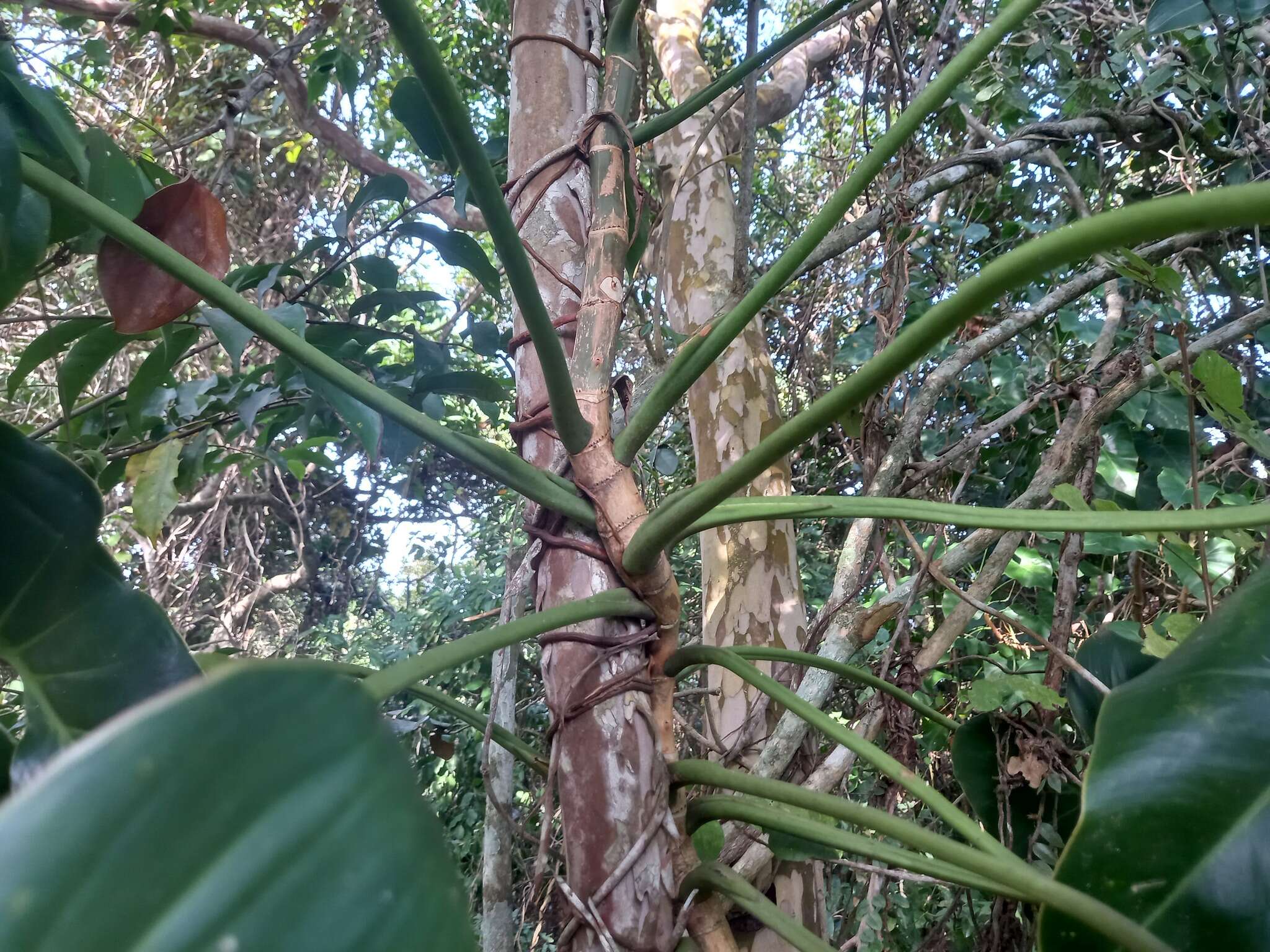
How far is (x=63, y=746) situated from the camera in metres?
0.31

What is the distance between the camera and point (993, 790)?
598 mm

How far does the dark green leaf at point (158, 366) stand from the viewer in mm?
708

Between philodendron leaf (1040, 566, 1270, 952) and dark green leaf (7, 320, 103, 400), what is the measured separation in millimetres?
820

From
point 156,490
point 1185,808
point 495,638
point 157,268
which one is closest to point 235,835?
point 495,638

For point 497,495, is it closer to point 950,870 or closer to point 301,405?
point 301,405

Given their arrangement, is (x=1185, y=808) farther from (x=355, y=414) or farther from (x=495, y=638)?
(x=355, y=414)

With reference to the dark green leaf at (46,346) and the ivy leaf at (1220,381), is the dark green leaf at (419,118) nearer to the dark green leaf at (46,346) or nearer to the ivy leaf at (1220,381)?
the dark green leaf at (46,346)

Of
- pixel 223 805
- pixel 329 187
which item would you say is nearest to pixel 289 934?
pixel 223 805

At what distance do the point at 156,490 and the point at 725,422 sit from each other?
83 centimetres

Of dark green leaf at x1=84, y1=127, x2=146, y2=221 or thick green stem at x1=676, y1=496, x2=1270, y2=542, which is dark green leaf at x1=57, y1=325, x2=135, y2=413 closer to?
dark green leaf at x1=84, y1=127, x2=146, y2=221

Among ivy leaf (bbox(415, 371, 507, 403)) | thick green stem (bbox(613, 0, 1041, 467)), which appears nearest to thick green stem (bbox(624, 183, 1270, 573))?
thick green stem (bbox(613, 0, 1041, 467))

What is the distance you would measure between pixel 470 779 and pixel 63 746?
102 inches

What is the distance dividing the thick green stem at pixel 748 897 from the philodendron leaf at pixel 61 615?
0.30 meters

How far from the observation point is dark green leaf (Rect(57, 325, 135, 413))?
2.20ft
